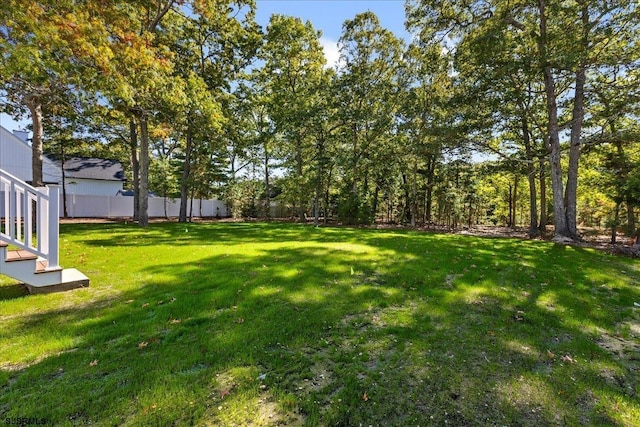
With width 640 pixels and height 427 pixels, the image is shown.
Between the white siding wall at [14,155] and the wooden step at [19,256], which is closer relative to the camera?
the wooden step at [19,256]

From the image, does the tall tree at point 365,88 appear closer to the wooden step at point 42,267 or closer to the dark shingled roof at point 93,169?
the wooden step at point 42,267

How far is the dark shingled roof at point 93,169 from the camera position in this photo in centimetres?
2328

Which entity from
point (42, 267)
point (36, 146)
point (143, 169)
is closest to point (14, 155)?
point (143, 169)

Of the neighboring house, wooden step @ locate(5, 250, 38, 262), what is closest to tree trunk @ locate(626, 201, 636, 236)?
wooden step @ locate(5, 250, 38, 262)

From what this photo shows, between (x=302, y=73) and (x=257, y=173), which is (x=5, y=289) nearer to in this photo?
(x=302, y=73)

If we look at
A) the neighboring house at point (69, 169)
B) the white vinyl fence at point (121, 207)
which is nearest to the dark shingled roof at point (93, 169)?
the neighboring house at point (69, 169)

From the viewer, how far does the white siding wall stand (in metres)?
19.9

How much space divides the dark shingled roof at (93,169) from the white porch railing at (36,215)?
2410 cm

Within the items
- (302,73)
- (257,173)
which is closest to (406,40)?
(302,73)

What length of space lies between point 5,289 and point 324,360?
4.76 m

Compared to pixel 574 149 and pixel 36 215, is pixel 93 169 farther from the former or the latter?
pixel 574 149

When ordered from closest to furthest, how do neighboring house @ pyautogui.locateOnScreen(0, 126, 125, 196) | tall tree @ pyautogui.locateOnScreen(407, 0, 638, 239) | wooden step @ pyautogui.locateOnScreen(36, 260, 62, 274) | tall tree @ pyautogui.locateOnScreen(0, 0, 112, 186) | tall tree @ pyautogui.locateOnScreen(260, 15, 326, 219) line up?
wooden step @ pyautogui.locateOnScreen(36, 260, 62, 274) → tall tree @ pyautogui.locateOnScreen(0, 0, 112, 186) → tall tree @ pyautogui.locateOnScreen(407, 0, 638, 239) → tall tree @ pyautogui.locateOnScreen(260, 15, 326, 219) → neighboring house @ pyautogui.locateOnScreen(0, 126, 125, 196)

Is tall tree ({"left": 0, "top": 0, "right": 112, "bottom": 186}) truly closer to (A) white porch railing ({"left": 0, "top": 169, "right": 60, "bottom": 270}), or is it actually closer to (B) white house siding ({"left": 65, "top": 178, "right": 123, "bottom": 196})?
(A) white porch railing ({"left": 0, "top": 169, "right": 60, "bottom": 270})

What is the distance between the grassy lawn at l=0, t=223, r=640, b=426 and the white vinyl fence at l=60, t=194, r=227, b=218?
62.1ft
